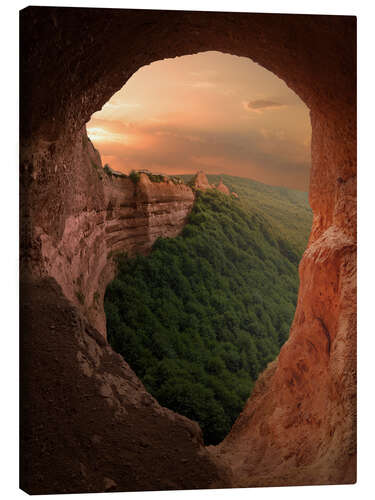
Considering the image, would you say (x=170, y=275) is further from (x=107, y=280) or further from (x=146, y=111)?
(x=146, y=111)

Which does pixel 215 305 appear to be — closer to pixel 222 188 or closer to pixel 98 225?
pixel 222 188

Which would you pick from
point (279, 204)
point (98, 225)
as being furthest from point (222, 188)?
point (98, 225)

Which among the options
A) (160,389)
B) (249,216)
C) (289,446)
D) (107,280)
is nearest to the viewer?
(289,446)

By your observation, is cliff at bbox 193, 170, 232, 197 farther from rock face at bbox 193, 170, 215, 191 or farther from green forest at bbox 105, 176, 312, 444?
green forest at bbox 105, 176, 312, 444

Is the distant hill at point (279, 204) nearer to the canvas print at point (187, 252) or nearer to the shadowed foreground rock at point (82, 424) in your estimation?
the canvas print at point (187, 252)

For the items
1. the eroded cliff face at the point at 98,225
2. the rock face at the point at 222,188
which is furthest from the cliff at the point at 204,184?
the eroded cliff face at the point at 98,225

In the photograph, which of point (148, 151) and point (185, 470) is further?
point (148, 151)

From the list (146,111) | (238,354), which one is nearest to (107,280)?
(238,354)
